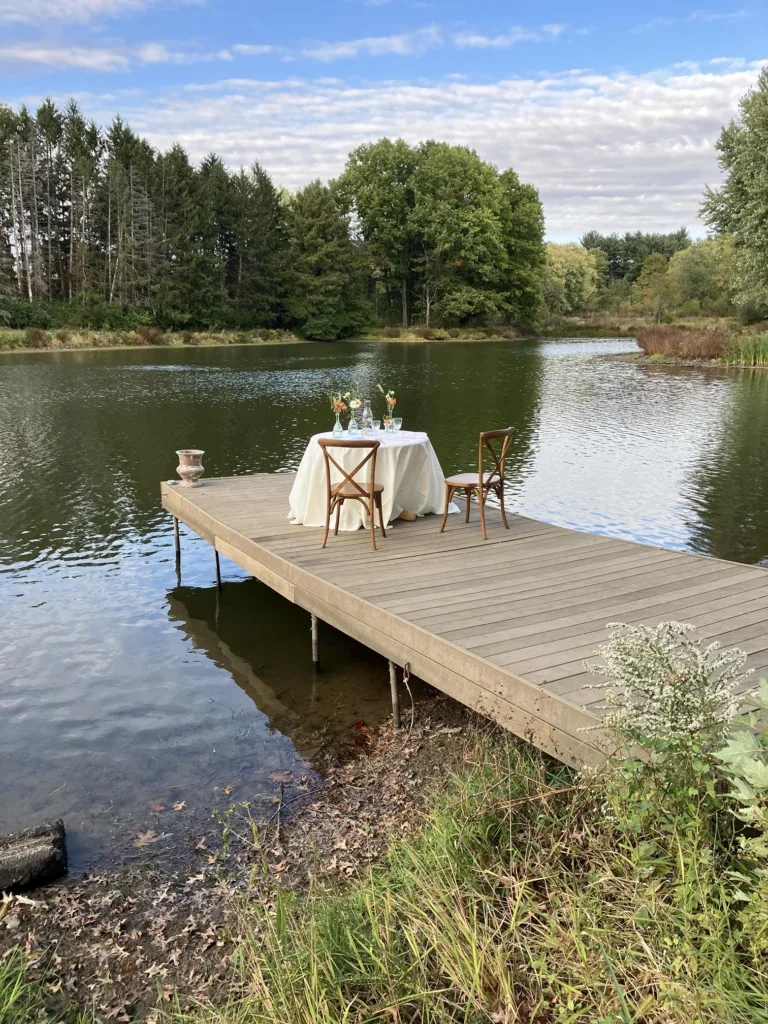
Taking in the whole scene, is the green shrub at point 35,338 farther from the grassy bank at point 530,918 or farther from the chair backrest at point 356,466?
the grassy bank at point 530,918

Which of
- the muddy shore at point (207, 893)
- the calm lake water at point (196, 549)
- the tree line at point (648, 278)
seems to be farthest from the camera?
the tree line at point (648, 278)

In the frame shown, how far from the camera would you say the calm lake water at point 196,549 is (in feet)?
14.6

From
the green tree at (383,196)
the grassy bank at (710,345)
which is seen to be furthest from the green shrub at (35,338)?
the grassy bank at (710,345)

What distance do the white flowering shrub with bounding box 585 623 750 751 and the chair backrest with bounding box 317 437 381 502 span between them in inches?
147

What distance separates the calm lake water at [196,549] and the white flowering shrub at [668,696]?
94.6 inches

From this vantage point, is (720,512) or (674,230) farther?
(674,230)

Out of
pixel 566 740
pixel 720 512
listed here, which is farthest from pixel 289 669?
→ pixel 720 512

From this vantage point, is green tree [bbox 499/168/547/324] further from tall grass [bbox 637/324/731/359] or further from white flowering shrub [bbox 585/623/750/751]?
white flowering shrub [bbox 585/623/750/751]

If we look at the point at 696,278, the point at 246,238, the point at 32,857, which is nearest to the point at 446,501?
the point at 32,857

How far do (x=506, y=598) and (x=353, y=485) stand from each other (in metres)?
1.99

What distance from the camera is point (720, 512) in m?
10.4

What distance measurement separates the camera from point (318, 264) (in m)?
49.1

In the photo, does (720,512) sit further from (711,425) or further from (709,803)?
(709,803)

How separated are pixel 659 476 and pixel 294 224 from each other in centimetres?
4285
